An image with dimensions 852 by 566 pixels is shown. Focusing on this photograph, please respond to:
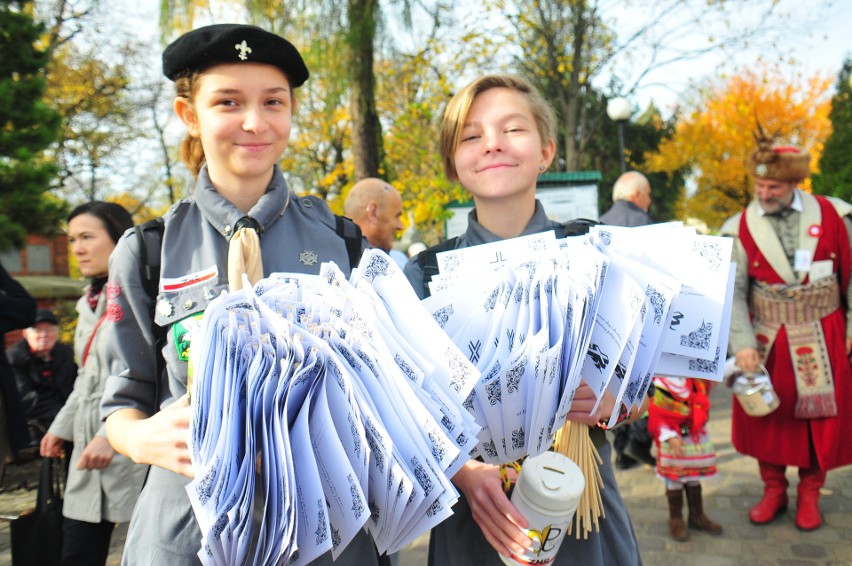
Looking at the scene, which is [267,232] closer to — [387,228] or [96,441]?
[96,441]

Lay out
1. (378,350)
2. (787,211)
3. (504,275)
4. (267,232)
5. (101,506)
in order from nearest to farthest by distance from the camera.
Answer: (378,350) < (504,275) < (267,232) < (101,506) < (787,211)

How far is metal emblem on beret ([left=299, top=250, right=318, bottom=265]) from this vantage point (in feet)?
4.94

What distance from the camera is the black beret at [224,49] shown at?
4.63 ft

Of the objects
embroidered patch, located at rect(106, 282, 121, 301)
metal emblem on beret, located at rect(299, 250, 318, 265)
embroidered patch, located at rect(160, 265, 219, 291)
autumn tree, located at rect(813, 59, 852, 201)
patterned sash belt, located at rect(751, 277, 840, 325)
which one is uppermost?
autumn tree, located at rect(813, 59, 852, 201)

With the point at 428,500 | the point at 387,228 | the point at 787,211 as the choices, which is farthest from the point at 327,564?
the point at 787,211

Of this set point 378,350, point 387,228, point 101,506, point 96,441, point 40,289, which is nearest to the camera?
point 378,350

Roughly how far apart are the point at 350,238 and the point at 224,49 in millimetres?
510

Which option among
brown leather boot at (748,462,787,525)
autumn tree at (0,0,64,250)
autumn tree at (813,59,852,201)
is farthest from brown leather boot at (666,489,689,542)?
autumn tree at (813,59,852,201)

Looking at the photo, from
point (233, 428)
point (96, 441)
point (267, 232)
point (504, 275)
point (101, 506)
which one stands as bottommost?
point (101, 506)

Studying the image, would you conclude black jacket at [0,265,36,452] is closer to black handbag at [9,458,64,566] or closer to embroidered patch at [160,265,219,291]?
black handbag at [9,458,64,566]

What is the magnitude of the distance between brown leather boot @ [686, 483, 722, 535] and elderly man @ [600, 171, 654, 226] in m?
2.39

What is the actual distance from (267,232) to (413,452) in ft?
2.36

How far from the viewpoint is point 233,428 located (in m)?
0.95

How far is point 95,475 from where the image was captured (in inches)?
113
